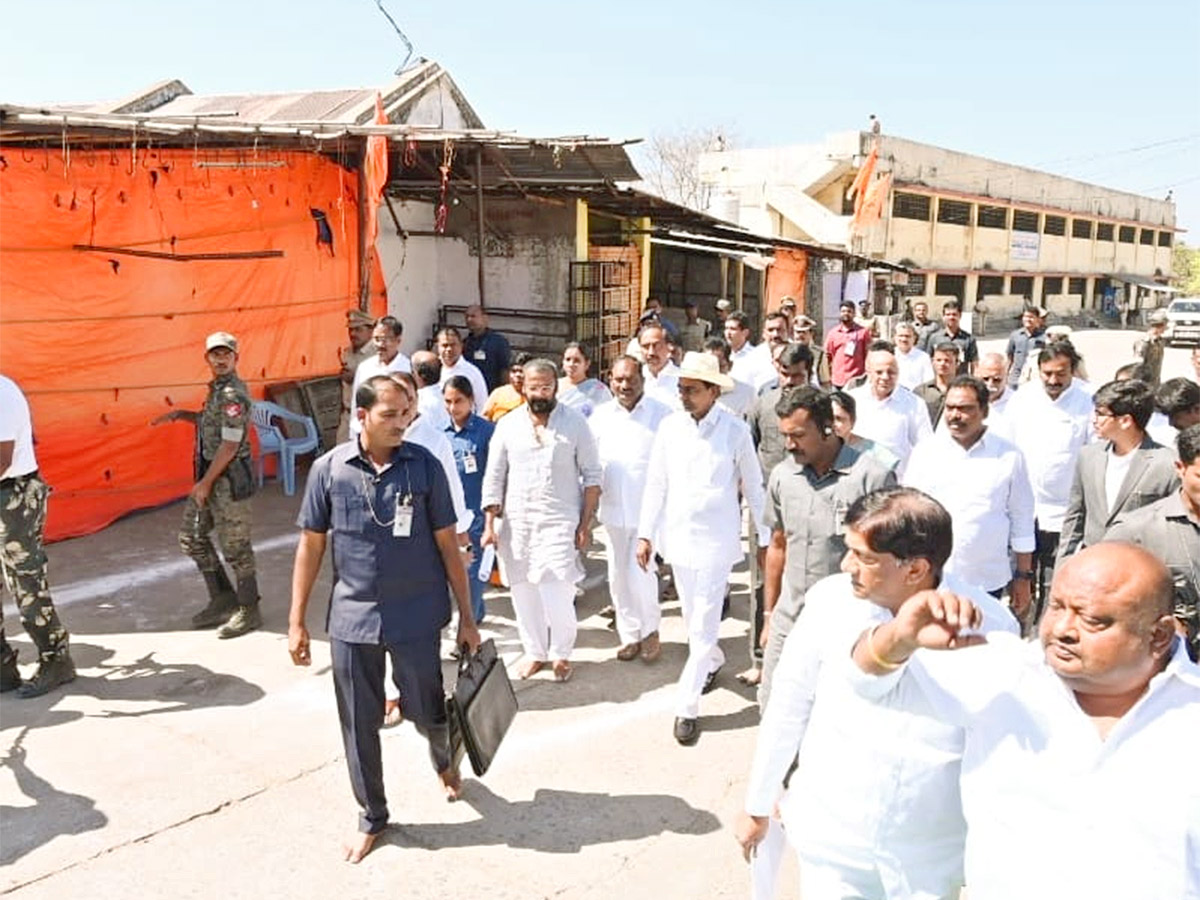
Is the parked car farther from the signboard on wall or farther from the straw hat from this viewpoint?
the straw hat

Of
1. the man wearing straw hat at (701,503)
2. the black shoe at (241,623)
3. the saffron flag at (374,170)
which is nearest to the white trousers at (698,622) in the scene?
the man wearing straw hat at (701,503)

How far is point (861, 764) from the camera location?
217 cm

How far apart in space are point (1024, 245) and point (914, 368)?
33615mm

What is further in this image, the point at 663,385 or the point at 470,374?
the point at 470,374

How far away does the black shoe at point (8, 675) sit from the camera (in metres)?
4.88

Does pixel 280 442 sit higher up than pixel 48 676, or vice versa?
pixel 280 442

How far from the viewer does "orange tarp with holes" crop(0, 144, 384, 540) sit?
7.62m

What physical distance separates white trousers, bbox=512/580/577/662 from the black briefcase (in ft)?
4.08

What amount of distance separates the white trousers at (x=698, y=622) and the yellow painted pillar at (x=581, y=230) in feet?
28.5

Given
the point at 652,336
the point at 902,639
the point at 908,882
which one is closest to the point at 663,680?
the point at 652,336

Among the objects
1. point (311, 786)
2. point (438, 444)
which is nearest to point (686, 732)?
point (311, 786)

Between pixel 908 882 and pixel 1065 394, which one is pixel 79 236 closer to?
pixel 1065 394

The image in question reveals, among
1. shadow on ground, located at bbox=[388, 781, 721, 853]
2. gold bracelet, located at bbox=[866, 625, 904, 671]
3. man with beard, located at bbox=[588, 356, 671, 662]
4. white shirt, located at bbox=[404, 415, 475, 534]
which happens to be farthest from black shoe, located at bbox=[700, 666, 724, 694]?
gold bracelet, located at bbox=[866, 625, 904, 671]

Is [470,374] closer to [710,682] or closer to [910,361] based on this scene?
[710,682]
